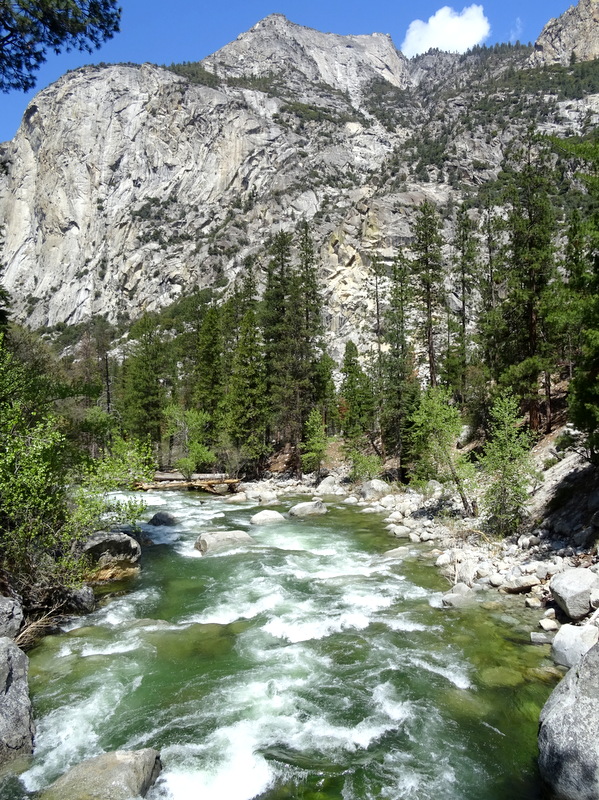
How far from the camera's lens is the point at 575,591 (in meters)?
9.62

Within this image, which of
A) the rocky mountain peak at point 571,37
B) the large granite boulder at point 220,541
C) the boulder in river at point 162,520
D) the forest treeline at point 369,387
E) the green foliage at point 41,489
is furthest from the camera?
the rocky mountain peak at point 571,37

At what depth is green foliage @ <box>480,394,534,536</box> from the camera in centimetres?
1476

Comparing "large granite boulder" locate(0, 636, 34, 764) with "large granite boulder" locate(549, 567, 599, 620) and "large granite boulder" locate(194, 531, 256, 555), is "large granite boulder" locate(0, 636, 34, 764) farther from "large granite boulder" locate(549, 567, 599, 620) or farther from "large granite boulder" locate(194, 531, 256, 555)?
"large granite boulder" locate(549, 567, 599, 620)

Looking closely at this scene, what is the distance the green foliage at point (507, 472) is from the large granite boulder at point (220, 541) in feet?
28.5

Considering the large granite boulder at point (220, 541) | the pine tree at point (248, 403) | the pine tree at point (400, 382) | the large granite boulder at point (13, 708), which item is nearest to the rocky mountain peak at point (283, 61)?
the pine tree at point (248, 403)

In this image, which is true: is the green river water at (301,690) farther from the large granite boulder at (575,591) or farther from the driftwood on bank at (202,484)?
the driftwood on bank at (202,484)

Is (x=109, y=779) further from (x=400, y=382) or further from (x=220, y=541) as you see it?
(x=400, y=382)

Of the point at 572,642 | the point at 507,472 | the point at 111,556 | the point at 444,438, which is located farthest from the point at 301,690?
the point at 444,438

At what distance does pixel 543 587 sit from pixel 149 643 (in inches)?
359

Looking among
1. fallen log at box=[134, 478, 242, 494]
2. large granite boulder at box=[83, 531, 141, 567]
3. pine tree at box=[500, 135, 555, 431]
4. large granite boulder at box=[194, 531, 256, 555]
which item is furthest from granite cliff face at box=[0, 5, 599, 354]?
large granite boulder at box=[83, 531, 141, 567]

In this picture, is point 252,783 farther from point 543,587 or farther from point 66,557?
point 543,587

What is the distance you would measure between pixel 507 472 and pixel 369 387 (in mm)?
17205

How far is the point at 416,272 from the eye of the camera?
27.4m

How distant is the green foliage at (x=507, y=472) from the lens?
48.4ft
